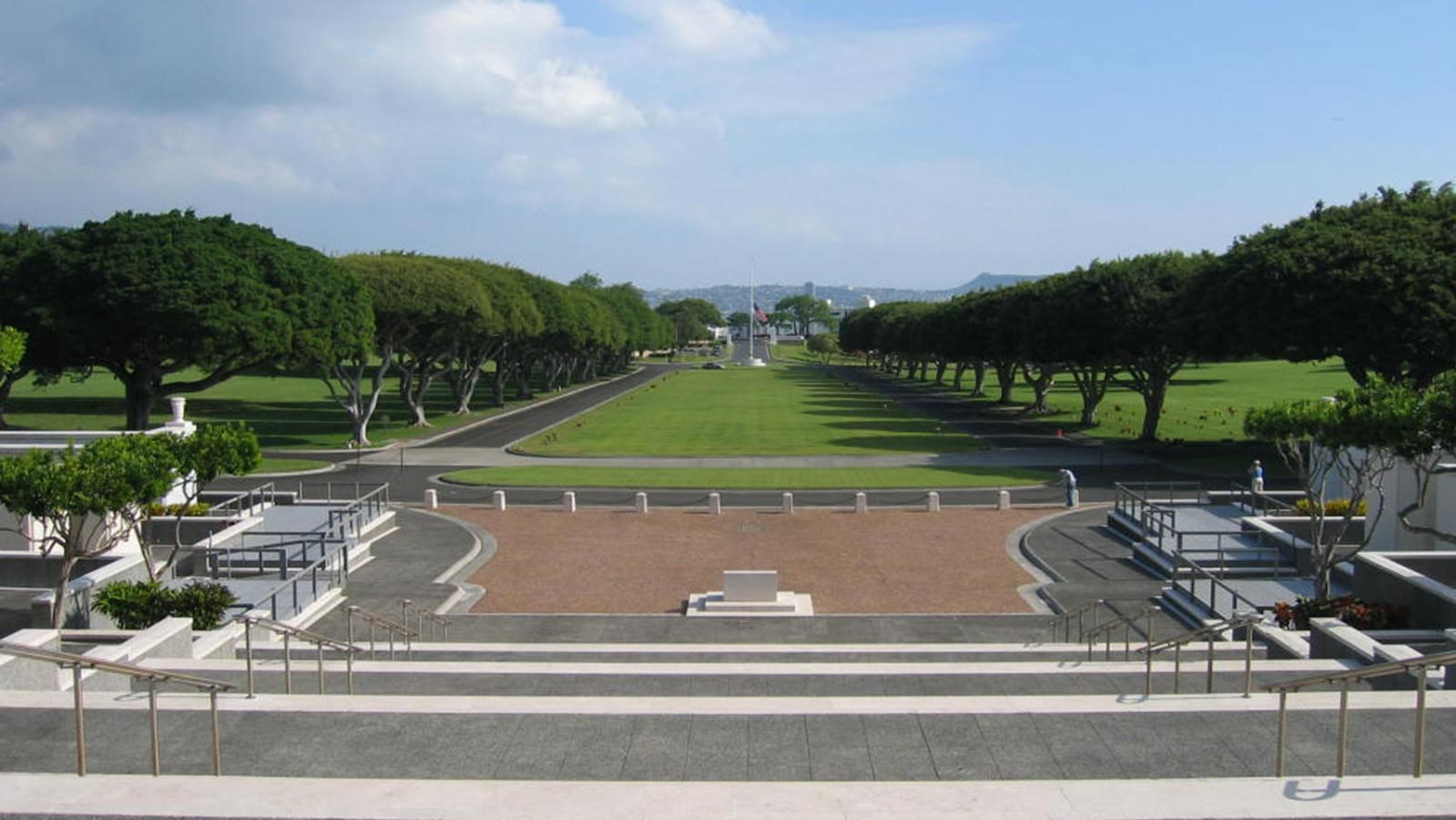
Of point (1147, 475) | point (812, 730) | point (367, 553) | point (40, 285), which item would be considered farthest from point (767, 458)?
point (812, 730)

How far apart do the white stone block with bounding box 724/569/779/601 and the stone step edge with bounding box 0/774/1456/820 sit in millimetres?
13952

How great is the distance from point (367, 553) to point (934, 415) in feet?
173

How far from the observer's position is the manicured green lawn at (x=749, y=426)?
5603cm

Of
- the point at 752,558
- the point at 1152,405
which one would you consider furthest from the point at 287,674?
the point at 1152,405

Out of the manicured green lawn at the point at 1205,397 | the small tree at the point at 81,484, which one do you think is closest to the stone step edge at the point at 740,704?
the small tree at the point at 81,484

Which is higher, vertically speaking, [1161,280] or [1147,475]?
[1161,280]

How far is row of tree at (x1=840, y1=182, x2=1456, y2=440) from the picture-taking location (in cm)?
4184

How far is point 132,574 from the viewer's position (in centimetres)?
2211

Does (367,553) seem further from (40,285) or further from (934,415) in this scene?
(934,415)

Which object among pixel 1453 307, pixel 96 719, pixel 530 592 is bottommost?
pixel 530 592

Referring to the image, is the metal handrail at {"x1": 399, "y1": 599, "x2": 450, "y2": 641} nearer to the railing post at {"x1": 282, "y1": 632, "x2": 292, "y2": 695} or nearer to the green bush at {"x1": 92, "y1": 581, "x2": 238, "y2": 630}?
the green bush at {"x1": 92, "y1": 581, "x2": 238, "y2": 630}

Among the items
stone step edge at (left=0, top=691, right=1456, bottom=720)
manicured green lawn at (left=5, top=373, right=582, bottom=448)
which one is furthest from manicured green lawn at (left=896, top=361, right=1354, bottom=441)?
manicured green lawn at (left=5, top=373, right=582, bottom=448)

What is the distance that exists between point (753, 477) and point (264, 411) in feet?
155

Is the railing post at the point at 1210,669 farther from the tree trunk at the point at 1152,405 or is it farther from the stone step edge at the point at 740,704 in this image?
the tree trunk at the point at 1152,405
